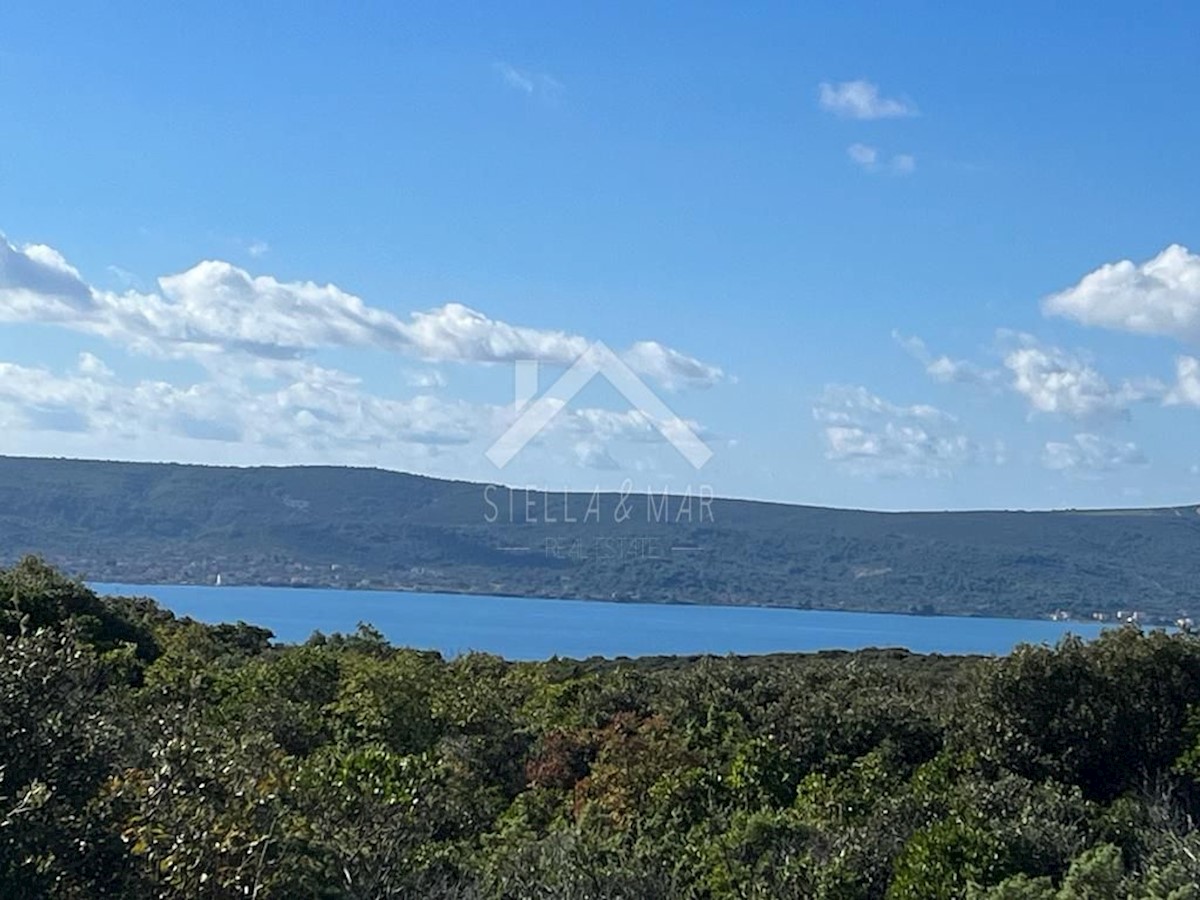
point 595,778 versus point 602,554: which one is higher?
point 595,778

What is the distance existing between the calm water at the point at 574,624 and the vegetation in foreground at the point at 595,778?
56.1 meters

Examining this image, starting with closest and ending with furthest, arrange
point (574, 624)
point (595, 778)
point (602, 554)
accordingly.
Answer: point (595, 778)
point (574, 624)
point (602, 554)

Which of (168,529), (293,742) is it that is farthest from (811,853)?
(168,529)

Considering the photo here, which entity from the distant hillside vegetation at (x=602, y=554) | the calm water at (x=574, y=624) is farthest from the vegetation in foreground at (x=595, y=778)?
the distant hillside vegetation at (x=602, y=554)

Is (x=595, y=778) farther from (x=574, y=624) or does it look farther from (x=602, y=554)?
(x=602, y=554)

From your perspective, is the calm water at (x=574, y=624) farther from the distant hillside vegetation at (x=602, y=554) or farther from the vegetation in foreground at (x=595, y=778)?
the vegetation in foreground at (x=595, y=778)

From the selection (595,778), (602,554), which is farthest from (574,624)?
(595,778)

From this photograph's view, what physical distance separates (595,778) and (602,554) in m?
169

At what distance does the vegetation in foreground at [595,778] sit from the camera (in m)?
9.96

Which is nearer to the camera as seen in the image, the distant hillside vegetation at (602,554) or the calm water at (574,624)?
the calm water at (574,624)

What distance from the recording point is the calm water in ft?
319

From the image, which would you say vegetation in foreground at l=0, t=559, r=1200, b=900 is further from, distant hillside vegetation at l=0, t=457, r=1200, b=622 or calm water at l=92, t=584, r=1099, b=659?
distant hillside vegetation at l=0, t=457, r=1200, b=622

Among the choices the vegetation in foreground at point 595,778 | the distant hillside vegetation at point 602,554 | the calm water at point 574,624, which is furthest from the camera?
the distant hillside vegetation at point 602,554

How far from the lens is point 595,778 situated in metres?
18.9
